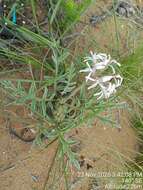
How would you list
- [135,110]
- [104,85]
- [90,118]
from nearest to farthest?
[104,85] → [90,118] → [135,110]

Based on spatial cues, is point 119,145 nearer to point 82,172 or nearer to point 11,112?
point 82,172

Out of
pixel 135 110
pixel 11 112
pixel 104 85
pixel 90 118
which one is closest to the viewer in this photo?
pixel 104 85

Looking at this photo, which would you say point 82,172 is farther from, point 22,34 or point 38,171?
point 22,34

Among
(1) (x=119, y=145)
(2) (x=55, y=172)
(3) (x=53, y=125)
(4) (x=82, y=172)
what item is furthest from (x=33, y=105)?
(1) (x=119, y=145)

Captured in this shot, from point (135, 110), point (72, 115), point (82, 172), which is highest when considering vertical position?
point (72, 115)

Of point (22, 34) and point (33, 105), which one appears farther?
point (22, 34)

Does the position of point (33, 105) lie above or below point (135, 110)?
above

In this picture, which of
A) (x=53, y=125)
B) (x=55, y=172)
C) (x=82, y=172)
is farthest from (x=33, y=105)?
(x=82, y=172)
